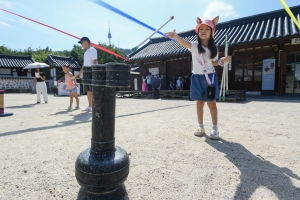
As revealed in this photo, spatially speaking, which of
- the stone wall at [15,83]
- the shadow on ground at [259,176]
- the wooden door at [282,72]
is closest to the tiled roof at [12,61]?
the stone wall at [15,83]

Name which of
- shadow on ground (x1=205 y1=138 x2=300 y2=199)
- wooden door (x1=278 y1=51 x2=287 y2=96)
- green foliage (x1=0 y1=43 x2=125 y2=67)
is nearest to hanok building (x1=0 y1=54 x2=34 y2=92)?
green foliage (x1=0 y1=43 x2=125 y2=67)

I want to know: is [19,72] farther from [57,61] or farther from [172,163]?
[172,163]

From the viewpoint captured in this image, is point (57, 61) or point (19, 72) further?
point (19, 72)

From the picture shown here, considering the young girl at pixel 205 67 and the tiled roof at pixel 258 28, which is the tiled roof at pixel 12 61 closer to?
the tiled roof at pixel 258 28

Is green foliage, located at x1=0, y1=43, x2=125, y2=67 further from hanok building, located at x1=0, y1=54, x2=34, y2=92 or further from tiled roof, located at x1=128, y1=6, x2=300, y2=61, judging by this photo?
tiled roof, located at x1=128, y1=6, x2=300, y2=61

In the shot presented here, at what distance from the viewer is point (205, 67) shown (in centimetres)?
243

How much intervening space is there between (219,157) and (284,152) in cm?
75

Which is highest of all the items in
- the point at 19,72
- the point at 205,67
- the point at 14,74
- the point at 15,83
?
the point at 19,72

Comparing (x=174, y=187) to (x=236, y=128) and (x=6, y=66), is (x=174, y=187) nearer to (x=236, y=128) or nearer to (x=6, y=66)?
(x=236, y=128)

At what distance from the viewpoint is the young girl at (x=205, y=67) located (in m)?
2.40

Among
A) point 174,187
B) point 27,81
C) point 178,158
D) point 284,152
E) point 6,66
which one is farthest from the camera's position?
point 6,66

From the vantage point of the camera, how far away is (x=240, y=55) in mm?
9875

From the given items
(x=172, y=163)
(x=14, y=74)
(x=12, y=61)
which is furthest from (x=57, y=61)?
(x=172, y=163)

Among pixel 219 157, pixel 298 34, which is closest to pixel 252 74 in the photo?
pixel 298 34
